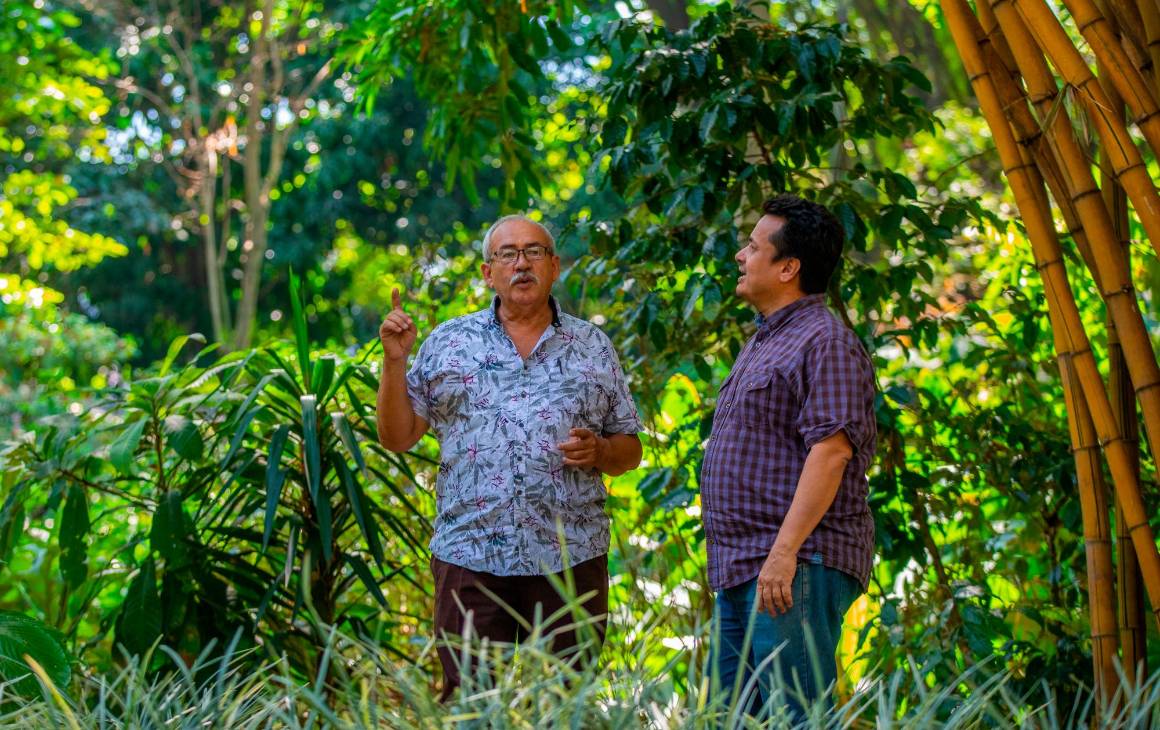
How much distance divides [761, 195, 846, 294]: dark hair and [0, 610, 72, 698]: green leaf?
1.60 meters

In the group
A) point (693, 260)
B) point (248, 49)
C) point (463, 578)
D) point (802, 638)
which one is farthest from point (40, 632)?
point (248, 49)

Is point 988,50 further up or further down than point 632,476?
further up

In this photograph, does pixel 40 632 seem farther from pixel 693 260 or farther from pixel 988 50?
pixel 988 50

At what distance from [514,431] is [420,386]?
0.85 ft

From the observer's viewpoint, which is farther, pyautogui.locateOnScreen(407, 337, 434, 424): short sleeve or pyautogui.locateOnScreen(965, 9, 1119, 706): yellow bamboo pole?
pyautogui.locateOnScreen(407, 337, 434, 424): short sleeve

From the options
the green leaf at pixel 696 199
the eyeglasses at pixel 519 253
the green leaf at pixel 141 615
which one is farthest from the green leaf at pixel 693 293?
the green leaf at pixel 141 615

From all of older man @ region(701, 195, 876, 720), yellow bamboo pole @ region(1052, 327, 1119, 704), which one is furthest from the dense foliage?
yellow bamboo pole @ region(1052, 327, 1119, 704)

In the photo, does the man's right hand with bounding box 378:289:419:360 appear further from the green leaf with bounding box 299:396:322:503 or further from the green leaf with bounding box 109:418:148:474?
the green leaf with bounding box 109:418:148:474

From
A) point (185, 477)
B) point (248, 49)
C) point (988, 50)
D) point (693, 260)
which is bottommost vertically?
point (185, 477)

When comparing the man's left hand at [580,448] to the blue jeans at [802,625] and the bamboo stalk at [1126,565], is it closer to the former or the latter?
the blue jeans at [802,625]

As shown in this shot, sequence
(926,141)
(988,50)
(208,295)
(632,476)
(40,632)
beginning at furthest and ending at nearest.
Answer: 1. (208,295)
2. (926,141)
3. (632,476)
4. (40,632)
5. (988,50)

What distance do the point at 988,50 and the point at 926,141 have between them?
34.0ft

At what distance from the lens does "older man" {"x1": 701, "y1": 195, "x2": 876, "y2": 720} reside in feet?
7.38

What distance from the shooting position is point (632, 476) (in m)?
4.37
